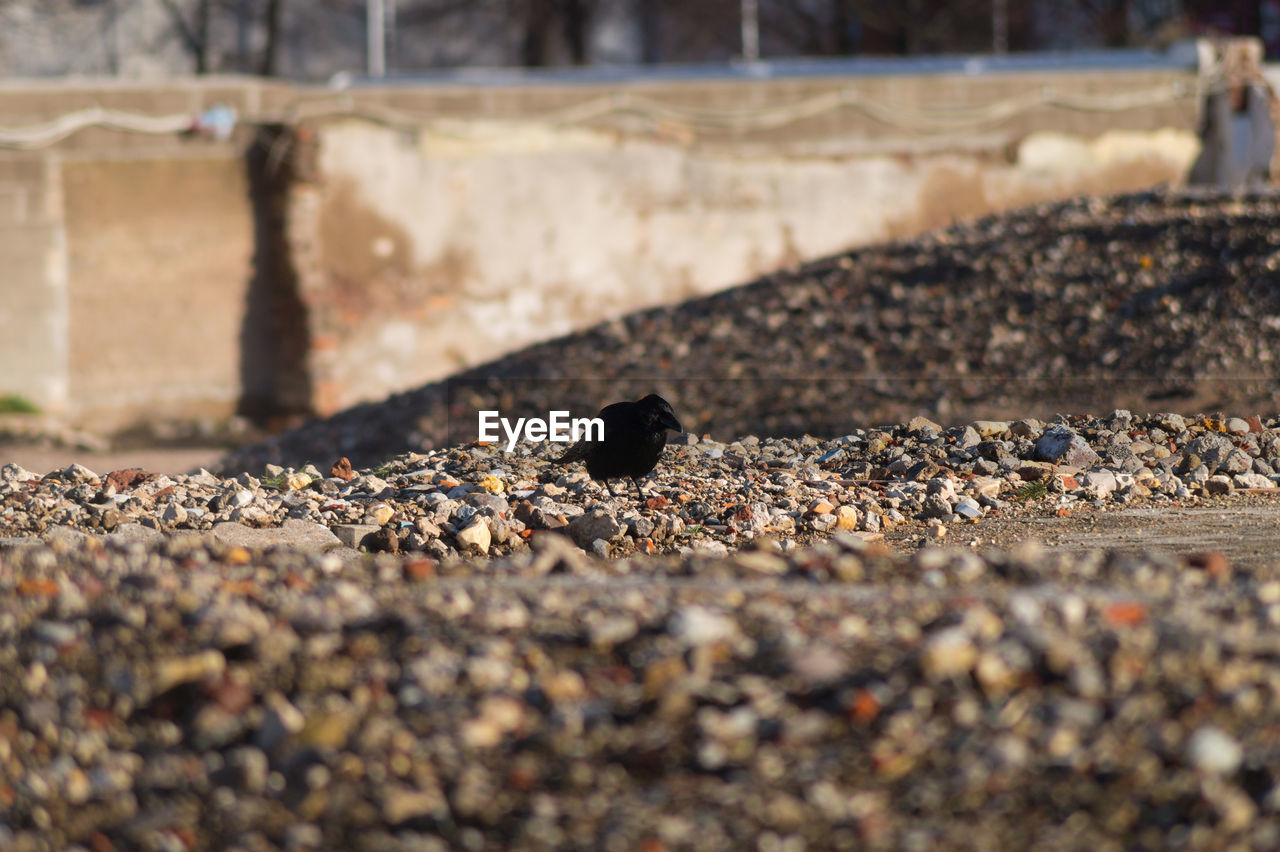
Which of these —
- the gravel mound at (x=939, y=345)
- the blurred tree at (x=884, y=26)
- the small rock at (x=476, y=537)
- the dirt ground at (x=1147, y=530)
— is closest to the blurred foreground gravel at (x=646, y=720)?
the dirt ground at (x=1147, y=530)

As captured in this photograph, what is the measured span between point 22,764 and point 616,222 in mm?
7514

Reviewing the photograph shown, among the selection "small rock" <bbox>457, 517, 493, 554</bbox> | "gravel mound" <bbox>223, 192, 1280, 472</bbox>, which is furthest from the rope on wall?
"small rock" <bbox>457, 517, 493, 554</bbox>

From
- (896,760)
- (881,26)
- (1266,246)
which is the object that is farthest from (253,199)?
(881,26)

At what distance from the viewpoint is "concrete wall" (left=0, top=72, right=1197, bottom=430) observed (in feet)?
29.1

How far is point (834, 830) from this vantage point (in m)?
2.03

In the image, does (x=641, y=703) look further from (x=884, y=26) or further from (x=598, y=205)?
(x=884, y=26)

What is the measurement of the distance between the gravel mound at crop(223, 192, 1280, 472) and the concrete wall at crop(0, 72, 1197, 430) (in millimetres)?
1065

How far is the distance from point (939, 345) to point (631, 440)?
2906 mm

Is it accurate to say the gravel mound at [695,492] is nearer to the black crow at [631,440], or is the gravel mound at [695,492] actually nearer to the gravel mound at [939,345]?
the black crow at [631,440]

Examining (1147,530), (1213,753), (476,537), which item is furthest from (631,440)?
(1213,753)

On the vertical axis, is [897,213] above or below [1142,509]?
above

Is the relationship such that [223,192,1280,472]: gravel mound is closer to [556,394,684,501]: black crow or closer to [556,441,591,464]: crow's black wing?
[556,441,591,464]: crow's black wing

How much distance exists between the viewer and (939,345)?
7121 mm

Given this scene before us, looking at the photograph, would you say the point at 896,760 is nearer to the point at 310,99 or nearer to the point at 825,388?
the point at 825,388
